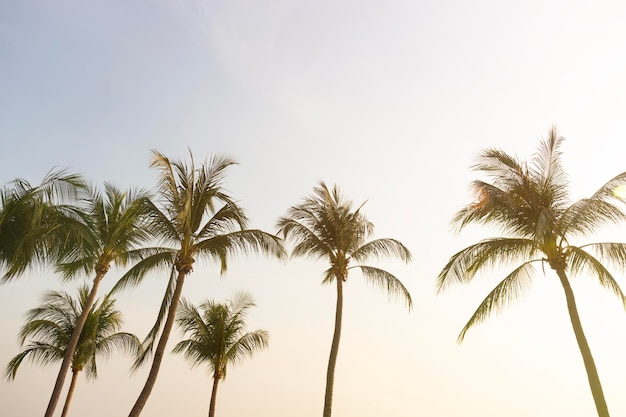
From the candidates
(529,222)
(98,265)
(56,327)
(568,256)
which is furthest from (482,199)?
(56,327)

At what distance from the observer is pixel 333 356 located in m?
18.2

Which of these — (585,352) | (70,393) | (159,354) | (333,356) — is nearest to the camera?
(585,352)

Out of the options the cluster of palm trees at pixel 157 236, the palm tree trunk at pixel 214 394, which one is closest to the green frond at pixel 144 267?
the cluster of palm trees at pixel 157 236

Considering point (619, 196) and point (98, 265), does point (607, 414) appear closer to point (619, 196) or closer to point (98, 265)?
point (619, 196)

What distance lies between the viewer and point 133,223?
1930 cm

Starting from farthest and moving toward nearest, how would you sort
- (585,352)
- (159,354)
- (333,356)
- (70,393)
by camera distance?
(70,393)
(333,356)
(159,354)
(585,352)

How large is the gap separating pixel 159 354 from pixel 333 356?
21.1ft

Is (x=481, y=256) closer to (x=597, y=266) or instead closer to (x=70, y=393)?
(x=597, y=266)

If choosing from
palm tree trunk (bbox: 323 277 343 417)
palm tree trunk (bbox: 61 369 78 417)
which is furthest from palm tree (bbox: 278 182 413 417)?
palm tree trunk (bbox: 61 369 78 417)

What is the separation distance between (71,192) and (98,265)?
264 inches

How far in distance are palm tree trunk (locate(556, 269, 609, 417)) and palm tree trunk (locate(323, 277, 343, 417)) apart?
814 centimetres

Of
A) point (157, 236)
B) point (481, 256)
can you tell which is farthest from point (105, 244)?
point (481, 256)

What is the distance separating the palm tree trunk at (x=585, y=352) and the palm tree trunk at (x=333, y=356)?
320 inches

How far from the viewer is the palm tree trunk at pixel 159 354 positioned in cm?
1457
